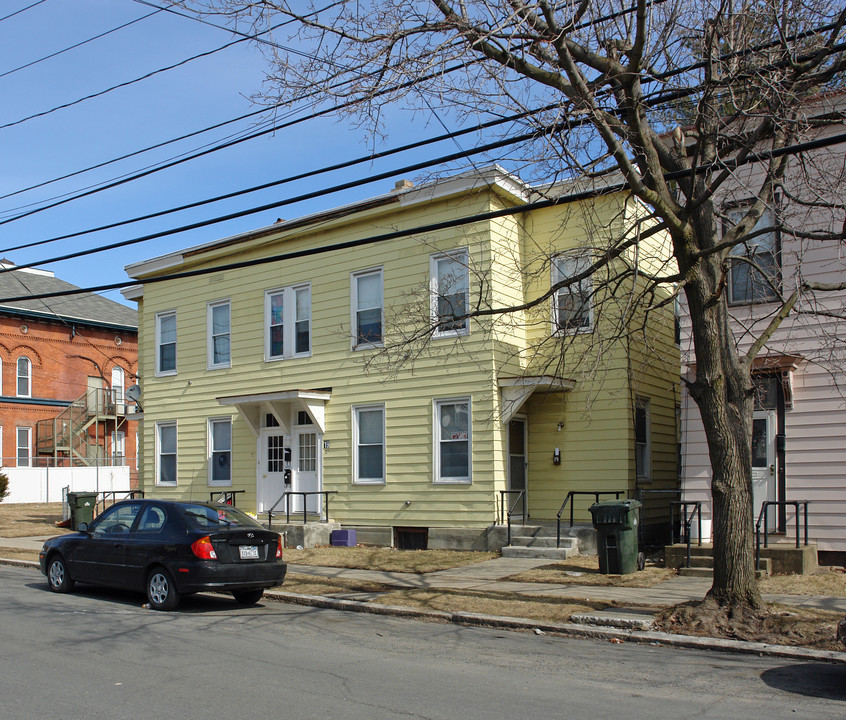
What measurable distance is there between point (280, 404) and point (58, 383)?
3008 cm

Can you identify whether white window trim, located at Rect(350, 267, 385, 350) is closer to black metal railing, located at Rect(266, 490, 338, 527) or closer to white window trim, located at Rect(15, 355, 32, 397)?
black metal railing, located at Rect(266, 490, 338, 527)

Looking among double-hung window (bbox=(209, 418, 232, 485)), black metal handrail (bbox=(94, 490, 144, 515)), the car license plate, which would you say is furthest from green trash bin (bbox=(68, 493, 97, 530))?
the car license plate

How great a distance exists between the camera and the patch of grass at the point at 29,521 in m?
22.9

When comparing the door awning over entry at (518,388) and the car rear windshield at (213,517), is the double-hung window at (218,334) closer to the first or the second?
the door awning over entry at (518,388)

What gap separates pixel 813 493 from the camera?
13930 millimetres

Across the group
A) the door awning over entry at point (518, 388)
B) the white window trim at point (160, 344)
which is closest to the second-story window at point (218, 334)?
the white window trim at point (160, 344)

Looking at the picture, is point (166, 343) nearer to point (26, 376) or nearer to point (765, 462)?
point (765, 462)

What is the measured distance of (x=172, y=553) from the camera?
36.5 ft

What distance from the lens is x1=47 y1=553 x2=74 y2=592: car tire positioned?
1267 centimetres

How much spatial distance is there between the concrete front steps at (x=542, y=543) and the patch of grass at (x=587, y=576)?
0.73 metres

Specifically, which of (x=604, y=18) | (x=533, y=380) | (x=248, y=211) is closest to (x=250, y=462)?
(x=533, y=380)

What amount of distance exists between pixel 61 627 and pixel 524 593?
20.0ft

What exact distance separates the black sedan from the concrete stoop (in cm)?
562

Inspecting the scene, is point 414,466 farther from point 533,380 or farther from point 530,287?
Result: point 530,287
